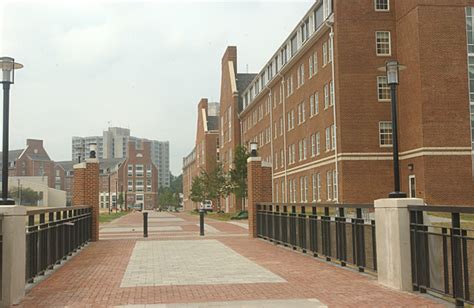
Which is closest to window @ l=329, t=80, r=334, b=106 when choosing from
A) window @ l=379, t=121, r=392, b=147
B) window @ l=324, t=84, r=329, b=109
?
window @ l=324, t=84, r=329, b=109

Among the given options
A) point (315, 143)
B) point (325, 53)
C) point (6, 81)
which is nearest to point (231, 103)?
point (315, 143)

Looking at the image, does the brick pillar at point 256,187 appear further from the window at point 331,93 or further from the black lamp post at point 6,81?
the window at point 331,93

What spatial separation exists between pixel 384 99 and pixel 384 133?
7.52 ft

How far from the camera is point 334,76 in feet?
127

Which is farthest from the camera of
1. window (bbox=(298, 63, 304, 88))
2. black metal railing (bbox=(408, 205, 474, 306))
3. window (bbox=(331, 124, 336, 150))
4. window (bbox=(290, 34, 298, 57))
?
window (bbox=(290, 34, 298, 57))

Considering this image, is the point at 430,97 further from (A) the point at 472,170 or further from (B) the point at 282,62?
(B) the point at 282,62

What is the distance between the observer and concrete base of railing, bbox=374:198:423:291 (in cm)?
894

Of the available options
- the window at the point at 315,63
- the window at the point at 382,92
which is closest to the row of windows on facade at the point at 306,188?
the window at the point at 382,92

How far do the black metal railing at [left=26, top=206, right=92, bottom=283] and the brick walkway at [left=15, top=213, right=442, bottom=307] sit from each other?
32 cm

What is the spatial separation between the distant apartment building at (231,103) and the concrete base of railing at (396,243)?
212 ft

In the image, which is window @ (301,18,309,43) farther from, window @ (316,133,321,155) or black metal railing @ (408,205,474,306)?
black metal railing @ (408,205,474,306)

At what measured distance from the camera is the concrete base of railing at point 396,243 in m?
8.94

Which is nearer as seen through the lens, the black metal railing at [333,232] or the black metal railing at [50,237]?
the black metal railing at [50,237]

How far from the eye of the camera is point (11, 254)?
803 centimetres
